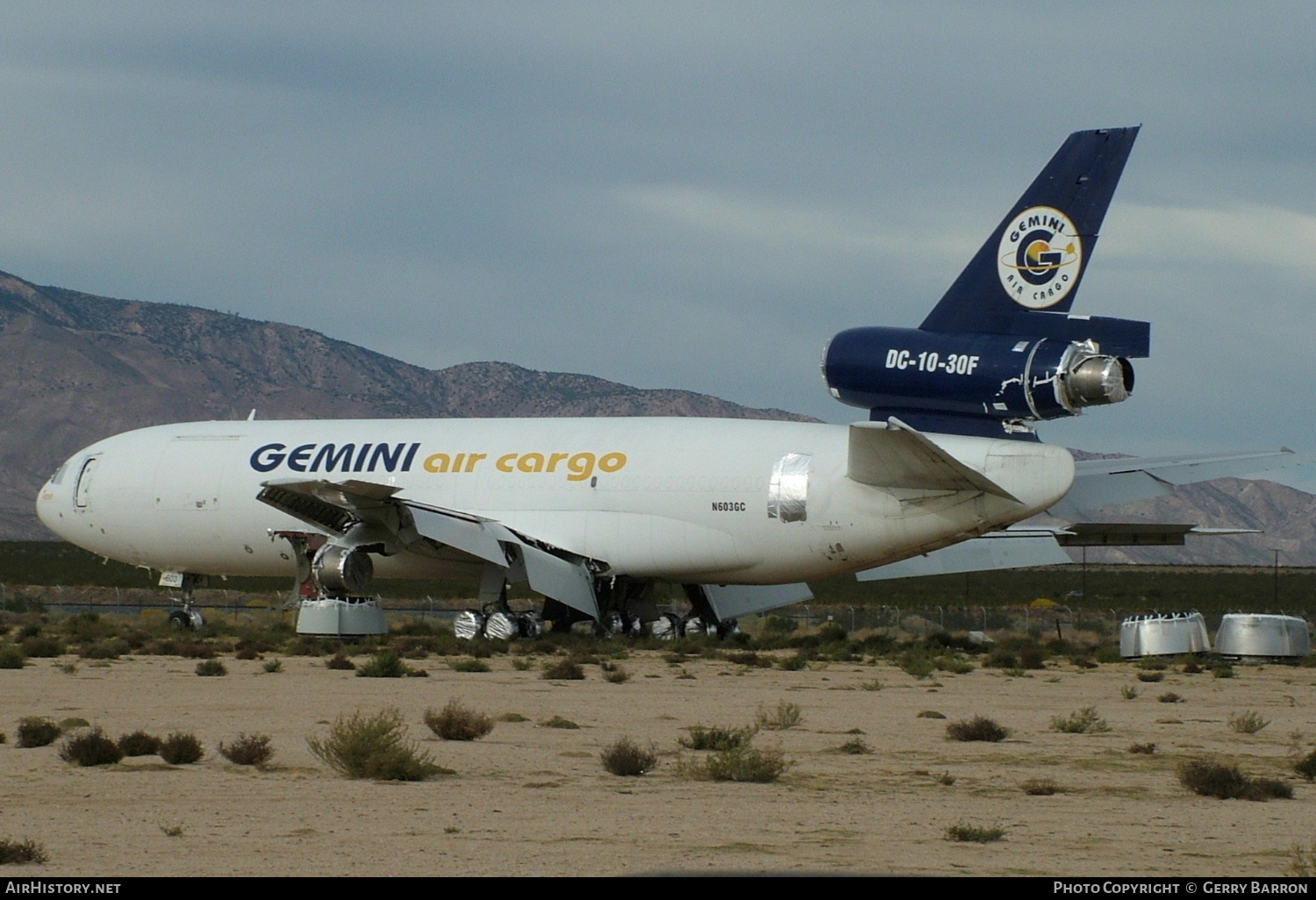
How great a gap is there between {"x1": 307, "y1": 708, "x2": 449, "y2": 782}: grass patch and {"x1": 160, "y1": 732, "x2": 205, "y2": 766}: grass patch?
0.98m

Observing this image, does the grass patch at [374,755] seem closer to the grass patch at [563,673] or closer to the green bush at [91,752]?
the green bush at [91,752]

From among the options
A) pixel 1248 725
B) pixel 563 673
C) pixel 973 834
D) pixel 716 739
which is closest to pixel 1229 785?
pixel 973 834

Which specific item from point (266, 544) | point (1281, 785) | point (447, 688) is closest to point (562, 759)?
point (1281, 785)

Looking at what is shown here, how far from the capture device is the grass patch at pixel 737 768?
47.4ft

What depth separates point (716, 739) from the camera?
1642 cm

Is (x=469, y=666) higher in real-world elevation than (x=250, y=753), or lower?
higher

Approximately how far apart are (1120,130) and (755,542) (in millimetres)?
9690

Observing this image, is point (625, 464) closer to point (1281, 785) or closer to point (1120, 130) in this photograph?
point (1120, 130)

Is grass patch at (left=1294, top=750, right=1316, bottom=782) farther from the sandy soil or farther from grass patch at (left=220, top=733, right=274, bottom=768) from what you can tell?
grass patch at (left=220, top=733, right=274, bottom=768)

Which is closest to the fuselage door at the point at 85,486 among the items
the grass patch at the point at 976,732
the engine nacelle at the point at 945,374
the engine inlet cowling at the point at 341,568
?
the engine inlet cowling at the point at 341,568

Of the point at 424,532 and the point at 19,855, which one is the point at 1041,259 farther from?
the point at 19,855

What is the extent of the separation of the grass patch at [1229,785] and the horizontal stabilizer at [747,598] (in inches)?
915

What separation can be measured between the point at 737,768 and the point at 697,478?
18598 mm

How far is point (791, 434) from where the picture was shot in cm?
3291
